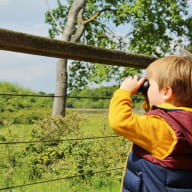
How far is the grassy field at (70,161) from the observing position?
2.95 m

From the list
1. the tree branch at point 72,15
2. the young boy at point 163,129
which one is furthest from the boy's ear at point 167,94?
the tree branch at point 72,15

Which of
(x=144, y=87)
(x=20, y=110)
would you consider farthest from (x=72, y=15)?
(x=144, y=87)

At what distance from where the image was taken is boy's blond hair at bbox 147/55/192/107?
123 cm

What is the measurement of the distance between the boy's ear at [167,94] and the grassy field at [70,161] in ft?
5.84

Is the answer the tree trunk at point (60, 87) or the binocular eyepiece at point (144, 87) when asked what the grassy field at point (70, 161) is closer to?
the binocular eyepiece at point (144, 87)

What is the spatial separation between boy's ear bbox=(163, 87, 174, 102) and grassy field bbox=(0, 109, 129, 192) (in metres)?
1.78

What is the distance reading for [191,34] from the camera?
1521cm

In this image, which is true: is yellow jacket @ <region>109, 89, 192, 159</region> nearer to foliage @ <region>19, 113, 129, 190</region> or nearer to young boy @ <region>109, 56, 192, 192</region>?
young boy @ <region>109, 56, 192, 192</region>

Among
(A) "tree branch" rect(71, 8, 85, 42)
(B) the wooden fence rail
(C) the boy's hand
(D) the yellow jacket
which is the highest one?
(A) "tree branch" rect(71, 8, 85, 42)

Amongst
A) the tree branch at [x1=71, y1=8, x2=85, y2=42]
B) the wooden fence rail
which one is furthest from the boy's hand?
the tree branch at [x1=71, y1=8, x2=85, y2=42]

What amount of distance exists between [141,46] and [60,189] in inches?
466

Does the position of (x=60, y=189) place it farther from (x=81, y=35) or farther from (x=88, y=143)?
(x=81, y=35)

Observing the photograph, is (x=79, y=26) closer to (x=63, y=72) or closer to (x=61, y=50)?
(x=63, y=72)

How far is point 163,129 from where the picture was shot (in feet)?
3.87
